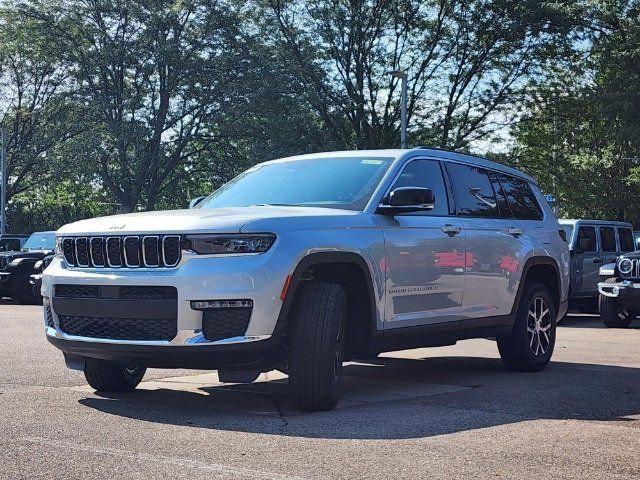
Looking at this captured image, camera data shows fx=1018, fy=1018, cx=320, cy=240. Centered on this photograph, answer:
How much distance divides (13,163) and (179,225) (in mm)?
41115

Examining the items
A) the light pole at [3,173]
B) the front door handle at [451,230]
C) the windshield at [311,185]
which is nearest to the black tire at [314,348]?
the windshield at [311,185]

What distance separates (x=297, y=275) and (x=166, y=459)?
175 centimetres

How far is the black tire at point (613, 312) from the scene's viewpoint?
51.3 feet

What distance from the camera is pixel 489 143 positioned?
35.5 metres

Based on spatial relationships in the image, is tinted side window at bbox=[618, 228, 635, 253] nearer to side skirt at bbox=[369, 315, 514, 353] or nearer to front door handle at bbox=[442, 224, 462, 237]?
side skirt at bbox=[369, 315, 514, 353]

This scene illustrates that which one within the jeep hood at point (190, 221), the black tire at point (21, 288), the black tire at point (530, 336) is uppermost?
the jeep hood at point (190, 221)

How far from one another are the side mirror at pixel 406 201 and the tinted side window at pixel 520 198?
89.1 inches

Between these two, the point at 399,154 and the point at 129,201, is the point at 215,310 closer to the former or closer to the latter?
the point at 399,154

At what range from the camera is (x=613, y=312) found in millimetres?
15672

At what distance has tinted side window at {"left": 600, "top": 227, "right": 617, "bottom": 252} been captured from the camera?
62.1 ft

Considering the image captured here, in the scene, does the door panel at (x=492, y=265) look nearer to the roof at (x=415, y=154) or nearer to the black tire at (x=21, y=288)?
A: the roof at (x=415, y=154)

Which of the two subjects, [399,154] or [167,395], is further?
[399,154]

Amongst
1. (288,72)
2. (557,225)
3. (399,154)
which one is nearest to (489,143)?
(288,72)

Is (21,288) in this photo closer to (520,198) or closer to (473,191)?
(520,198)
